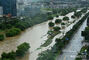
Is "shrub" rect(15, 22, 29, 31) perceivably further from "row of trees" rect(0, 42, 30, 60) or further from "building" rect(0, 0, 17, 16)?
"building" rect(0, 0, 17, 16)

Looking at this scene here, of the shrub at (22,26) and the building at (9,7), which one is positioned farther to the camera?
the building at (9,7)

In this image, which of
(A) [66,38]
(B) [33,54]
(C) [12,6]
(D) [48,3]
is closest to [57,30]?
(A) [66,38]

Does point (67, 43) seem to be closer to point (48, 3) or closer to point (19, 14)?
point (19, 14)

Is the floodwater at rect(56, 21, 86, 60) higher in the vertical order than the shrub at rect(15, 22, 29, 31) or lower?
higher

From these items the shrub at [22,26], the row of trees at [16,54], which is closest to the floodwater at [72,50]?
the row of trees at [16,54]

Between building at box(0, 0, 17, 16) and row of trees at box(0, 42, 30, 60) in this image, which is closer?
row of trees at box(0, 42, 30, 60)

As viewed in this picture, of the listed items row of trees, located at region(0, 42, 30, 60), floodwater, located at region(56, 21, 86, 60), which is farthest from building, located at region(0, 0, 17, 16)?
row of trees, located at region(0, 42, 30, 60)

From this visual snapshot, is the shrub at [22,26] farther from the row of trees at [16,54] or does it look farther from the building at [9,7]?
the building at [9,7]

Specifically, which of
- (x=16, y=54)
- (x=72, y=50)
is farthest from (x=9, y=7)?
(x=16, y=54)
